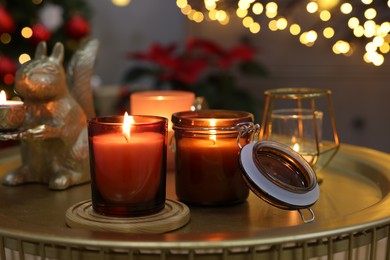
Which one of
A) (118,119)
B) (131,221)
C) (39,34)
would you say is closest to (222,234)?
(131,221)

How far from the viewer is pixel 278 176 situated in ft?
2.21

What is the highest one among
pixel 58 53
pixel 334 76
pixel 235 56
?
pixel 58 53

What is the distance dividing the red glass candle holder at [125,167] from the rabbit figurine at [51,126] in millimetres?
181

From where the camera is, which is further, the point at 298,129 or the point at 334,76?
the point at 334,76

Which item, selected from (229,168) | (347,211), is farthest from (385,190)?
(229,168)

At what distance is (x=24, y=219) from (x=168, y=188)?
22 centimetres

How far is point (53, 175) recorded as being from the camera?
2.79 feet

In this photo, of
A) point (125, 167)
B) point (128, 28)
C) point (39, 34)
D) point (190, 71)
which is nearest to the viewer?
point (125, 167)

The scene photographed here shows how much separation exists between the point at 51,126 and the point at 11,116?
0.08m

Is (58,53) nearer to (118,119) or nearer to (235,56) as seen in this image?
(118,119)

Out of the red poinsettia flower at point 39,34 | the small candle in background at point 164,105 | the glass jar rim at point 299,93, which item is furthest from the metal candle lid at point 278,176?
the red poinsettia flower at point 39,34

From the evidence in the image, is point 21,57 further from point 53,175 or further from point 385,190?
point 385,190

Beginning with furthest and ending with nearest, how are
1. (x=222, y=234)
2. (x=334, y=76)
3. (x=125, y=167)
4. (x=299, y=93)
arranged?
(x=334, y=76) → (x=299, y=93) → (x=125, y=167) → (x=222, y=234)

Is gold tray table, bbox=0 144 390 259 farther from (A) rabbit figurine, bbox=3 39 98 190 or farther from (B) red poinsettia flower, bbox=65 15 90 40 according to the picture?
(B) red poinsettia flower, bbox=65 15 90 40
